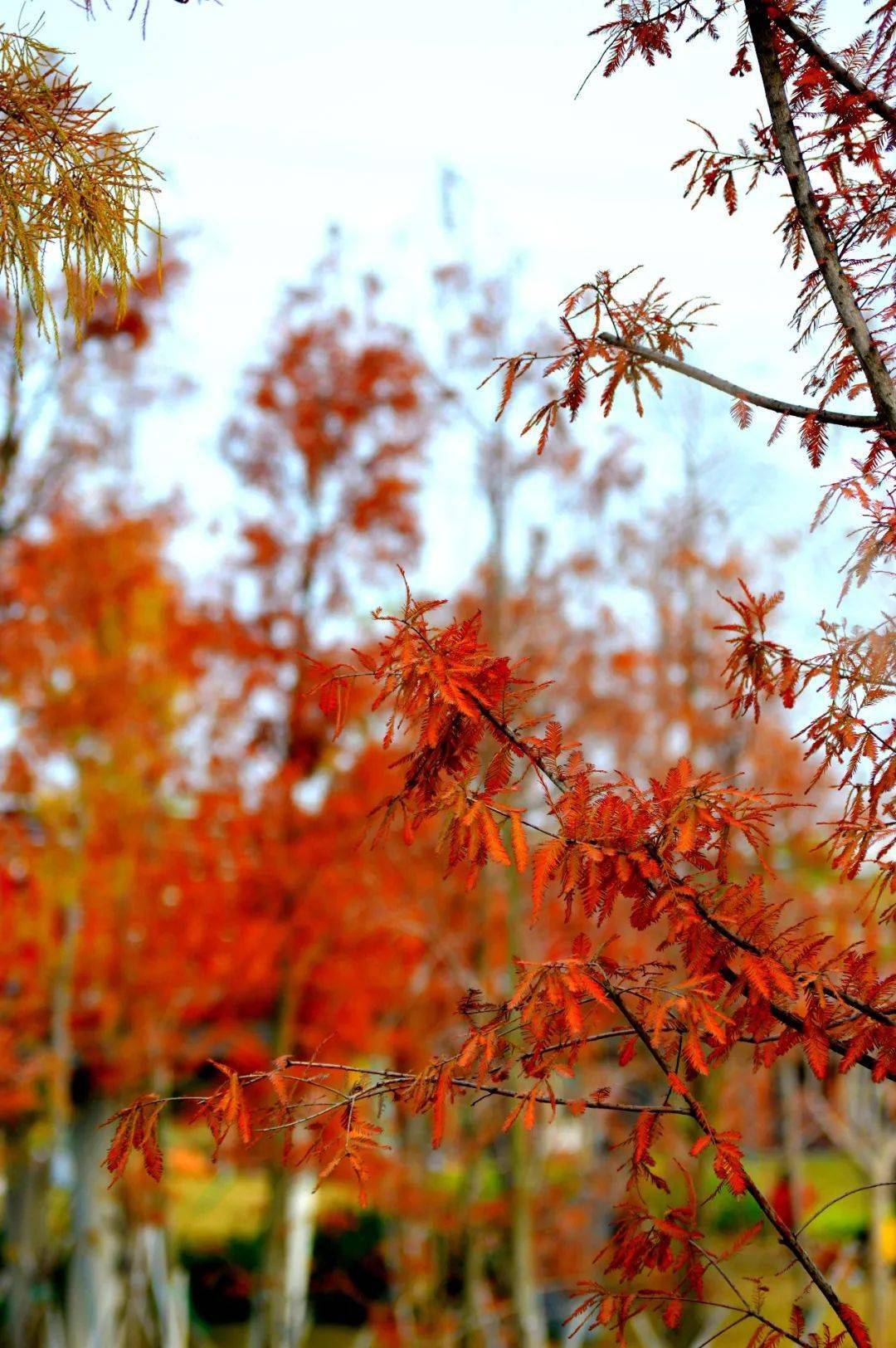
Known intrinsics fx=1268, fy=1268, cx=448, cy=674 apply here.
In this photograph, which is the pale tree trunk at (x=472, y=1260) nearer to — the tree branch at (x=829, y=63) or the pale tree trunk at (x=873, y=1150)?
the pale tree trunk at (x=873, y=1150)

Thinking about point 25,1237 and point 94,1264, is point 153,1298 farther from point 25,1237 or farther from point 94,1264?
point 25,1237

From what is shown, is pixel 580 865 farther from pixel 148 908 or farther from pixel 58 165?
pixel 148 908

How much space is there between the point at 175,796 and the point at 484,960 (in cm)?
322

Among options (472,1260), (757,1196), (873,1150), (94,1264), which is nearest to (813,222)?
(757,1196)

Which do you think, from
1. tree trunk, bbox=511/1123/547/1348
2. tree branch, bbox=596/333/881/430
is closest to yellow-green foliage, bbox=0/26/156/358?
tree branch, bbox=596/333/881/430

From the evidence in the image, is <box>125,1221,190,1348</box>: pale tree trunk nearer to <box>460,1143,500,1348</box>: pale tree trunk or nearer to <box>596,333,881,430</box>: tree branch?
<box>460,1143,500,1348</box>: pale tree trunk

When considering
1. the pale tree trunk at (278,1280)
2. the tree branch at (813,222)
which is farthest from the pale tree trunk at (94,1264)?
the tree branch at (813,222)

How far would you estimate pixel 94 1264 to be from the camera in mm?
10078

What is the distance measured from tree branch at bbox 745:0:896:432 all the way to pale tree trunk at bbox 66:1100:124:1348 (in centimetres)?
936

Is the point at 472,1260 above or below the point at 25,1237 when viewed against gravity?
below

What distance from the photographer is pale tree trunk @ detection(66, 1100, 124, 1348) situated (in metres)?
10.0

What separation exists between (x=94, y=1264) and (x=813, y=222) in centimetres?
1024

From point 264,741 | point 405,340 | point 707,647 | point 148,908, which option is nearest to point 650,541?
Answer: point 707,647

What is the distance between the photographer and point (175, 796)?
393 inches
